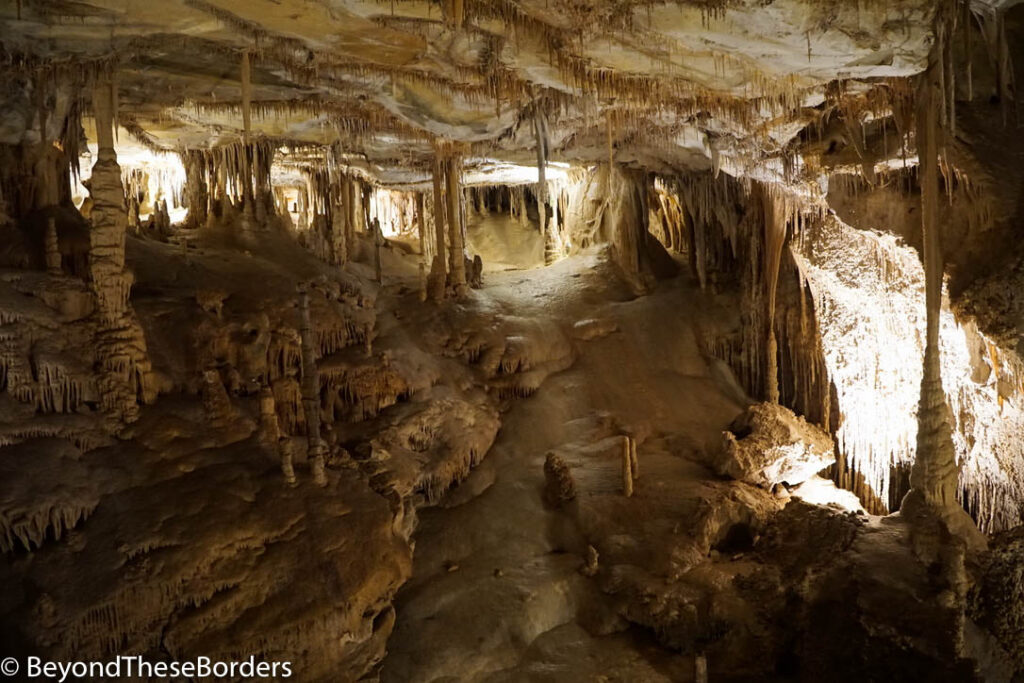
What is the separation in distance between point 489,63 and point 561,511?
651 cm

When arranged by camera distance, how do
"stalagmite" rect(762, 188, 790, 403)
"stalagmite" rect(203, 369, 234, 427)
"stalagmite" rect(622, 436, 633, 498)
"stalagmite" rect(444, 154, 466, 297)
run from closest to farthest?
"stalagmite" rect(203, 369, 234, 427), "stalagmite" rect(622, 436, 633, 498), "stalagmite" rect(762, 188, 790, 403), "stalagmite" rect(444, 154, 466, 297)

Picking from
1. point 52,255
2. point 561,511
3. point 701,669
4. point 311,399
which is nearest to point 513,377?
point 561,511

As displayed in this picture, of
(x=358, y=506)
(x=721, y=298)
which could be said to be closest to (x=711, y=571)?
(x=358, y=506)

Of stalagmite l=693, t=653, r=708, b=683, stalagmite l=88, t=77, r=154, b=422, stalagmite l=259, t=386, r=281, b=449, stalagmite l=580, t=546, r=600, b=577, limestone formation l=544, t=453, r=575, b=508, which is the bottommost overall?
stalagmite l=693, t=653, r=708, b=683

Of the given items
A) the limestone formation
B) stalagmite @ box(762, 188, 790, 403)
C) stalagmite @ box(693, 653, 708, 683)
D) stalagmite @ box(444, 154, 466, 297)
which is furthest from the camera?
stalagmite @ box(444, 154, 466, 297)

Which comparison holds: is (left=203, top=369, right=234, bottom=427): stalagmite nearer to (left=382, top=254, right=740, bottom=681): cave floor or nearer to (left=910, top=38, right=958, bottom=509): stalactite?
(left=382, top=254, right=740, bottom=681): cave floor

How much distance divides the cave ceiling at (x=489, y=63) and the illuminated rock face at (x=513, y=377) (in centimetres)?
7

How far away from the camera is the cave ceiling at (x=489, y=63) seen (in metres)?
7.39

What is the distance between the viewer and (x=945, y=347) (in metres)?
10.4

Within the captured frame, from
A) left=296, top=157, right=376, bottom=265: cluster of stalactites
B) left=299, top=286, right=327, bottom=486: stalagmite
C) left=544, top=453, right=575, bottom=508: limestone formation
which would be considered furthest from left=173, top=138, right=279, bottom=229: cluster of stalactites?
left=544, top=453, right=575, bottom=508: limestone formation

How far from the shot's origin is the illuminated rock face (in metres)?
7.47

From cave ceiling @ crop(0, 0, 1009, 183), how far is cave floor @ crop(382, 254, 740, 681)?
4.30 meters

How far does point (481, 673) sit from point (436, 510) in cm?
294

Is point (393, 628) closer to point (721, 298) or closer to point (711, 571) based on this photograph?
point (711, 571)
